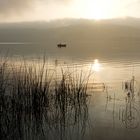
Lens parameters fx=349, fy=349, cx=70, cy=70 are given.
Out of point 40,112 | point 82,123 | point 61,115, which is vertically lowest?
point 82,123

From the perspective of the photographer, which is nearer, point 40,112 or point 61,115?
point 40,112

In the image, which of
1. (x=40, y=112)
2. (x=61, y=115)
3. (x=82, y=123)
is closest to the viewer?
(x=82, y=123)

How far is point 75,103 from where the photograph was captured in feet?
31.9

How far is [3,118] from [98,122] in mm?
2400

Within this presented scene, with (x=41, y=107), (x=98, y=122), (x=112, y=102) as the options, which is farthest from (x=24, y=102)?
(x=112, y=102)

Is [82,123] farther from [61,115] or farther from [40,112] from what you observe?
[40,112]

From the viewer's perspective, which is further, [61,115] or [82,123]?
[61,115]

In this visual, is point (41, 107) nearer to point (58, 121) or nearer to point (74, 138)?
point (58, 121)

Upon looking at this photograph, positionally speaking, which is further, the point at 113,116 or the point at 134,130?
the point at 113,116

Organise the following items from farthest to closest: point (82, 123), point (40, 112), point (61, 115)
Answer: point (61, 115)
point (40, 112)
point (82, 123)

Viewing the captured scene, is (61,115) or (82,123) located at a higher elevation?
(61,115)

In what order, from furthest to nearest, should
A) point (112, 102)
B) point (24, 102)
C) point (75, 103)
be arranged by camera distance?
point (112, 102) → point (75, 103) → point (24, 102)

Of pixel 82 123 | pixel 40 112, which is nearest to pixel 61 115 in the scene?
pixel 40 112

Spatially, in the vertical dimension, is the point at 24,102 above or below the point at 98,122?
above
